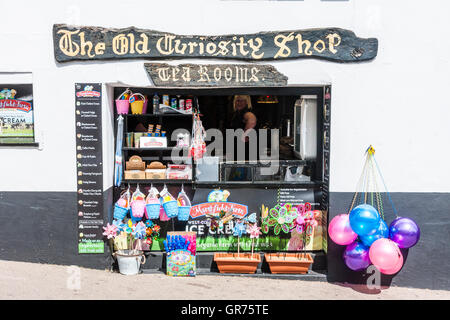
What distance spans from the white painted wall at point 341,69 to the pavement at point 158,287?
1.37 metres

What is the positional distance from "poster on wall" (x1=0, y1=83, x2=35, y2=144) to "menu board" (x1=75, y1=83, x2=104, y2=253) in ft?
2.60

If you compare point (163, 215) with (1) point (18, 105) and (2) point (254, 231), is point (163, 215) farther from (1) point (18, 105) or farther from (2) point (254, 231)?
(1) point (18, 105)

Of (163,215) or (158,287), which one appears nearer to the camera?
(158,287)

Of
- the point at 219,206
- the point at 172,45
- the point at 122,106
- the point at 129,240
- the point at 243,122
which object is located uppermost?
the point at 172,45

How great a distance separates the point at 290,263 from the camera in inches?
265

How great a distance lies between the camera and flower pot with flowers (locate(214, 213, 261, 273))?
6754 mm

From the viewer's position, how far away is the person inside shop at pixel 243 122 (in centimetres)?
707

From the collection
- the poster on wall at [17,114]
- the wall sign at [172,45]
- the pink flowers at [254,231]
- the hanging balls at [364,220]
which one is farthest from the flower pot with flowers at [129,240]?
the hanging balls at [364,220]

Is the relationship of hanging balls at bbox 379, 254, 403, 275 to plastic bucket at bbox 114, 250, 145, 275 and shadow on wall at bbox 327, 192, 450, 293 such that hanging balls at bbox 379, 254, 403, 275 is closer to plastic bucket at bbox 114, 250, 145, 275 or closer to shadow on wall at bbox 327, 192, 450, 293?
shadow on wall at bbox 327, 192, 450, 293

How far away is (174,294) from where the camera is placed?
6059mm

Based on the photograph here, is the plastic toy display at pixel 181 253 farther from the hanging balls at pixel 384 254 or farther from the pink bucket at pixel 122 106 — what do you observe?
the hanging balls at pixel 384 254

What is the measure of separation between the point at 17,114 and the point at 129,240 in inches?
96.2

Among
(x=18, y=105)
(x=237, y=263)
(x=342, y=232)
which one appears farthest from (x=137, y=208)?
(x=342, y=232)

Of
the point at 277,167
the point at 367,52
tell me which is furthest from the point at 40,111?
the point at 367,52
